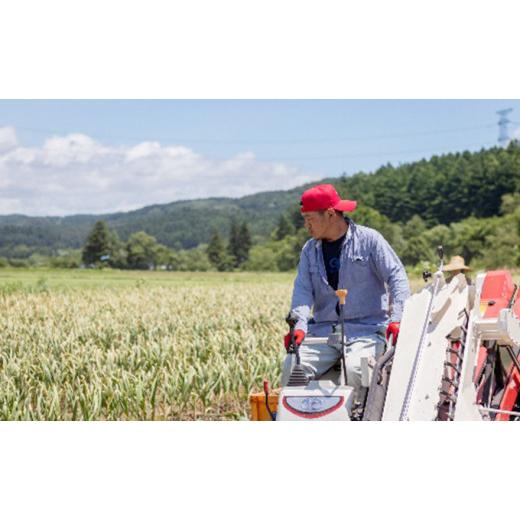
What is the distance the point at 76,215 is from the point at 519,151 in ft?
37.0

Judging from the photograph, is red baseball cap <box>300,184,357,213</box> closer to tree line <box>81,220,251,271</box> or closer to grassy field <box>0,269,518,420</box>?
grassy field <box>0,269,518,420</box>

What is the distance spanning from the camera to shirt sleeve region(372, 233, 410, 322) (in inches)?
162

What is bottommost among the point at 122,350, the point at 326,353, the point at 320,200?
the point at 122,350

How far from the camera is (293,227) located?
22.7 metres

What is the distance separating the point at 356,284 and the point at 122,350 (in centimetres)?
314

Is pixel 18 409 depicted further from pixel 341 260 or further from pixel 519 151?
Answer: pixel 519 151

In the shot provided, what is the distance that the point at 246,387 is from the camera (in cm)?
646

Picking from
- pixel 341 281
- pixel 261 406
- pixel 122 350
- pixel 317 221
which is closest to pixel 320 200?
pixel 317 221

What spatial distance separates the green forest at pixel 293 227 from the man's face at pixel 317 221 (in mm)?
6353

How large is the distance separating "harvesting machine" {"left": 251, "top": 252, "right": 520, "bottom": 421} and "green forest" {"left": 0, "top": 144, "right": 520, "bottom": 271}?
651 cm

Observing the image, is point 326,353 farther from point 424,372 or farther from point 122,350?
point 122,350

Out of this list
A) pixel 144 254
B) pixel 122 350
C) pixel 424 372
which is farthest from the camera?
pixel 144 254

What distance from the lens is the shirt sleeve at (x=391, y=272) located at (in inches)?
162

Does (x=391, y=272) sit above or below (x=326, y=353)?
above
